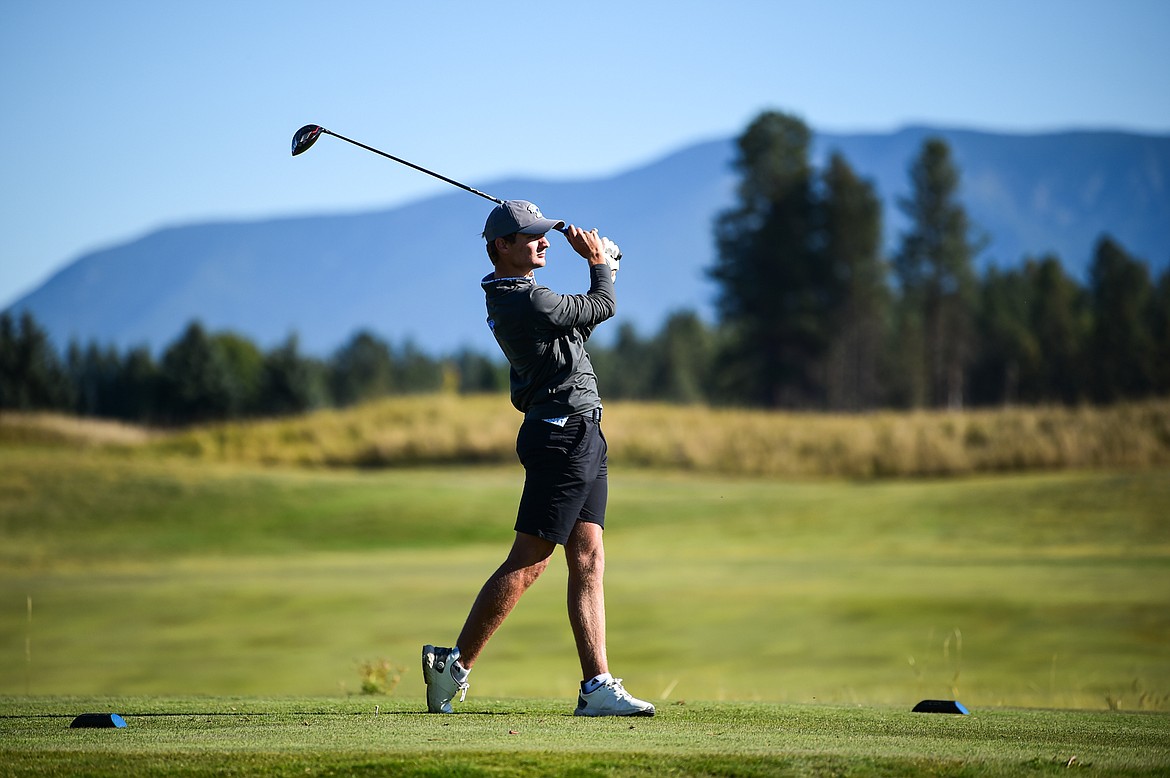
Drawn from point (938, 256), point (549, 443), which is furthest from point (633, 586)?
point (938, 256)

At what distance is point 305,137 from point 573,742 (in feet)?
10.1

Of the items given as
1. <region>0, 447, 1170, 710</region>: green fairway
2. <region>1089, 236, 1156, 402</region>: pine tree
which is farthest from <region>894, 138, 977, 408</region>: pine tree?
<region>0, 447, 1170, 710</region>: green fairway

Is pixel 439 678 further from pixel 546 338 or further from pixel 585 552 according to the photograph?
pixel 546 338

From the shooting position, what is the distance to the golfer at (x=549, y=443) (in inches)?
209

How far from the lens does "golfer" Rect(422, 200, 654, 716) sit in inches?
209

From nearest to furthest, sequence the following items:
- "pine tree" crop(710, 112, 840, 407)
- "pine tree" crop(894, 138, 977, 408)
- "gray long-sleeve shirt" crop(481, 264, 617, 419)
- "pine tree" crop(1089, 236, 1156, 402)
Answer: "gray long-sleeve shirt" crop(481, 264, 617, 419), "pine tree" crop(710, 112, 840, 407), "pine tree" crop(894, 138, 977, 408), "pine tree" crop(1089, 236, 1156, 402)

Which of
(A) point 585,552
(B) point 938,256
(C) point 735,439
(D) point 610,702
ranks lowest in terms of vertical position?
(D) point 610,702

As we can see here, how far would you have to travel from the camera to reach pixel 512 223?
5383 millimetres

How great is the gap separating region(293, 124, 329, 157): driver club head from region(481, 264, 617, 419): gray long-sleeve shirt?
51.6 inches

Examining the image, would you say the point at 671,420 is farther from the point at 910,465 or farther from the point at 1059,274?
the point at 1059,274

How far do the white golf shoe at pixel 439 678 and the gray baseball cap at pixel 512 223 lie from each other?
5.12ft

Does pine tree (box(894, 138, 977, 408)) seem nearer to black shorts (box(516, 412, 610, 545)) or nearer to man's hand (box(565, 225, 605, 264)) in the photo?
Result: man's hand (box(565, 225, 605, 264))

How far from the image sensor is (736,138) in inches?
2436

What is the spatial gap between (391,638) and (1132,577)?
7.85m
